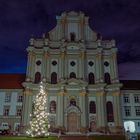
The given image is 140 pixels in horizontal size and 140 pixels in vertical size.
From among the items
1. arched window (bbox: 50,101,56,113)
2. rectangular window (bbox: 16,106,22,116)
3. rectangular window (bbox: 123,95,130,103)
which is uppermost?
rectangular window (bbox: 123,95,130,103)

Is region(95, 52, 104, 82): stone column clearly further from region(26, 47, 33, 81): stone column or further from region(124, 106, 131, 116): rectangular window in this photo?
region(26, 47, 33, 81): stone column

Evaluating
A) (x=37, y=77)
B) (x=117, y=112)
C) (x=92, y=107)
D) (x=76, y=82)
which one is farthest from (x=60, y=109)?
(x=117, y=112)

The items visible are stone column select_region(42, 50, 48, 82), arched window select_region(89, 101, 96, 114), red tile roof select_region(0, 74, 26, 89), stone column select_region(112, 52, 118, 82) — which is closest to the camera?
arched window select_region(89, 101, 96, 114)

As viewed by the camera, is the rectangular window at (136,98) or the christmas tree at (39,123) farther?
the rectangular window at (136,98)

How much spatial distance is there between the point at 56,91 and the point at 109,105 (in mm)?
9684

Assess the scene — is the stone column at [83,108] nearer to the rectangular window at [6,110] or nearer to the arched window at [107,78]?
the arched window at [107,78]

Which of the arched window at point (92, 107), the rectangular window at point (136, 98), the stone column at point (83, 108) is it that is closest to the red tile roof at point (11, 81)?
the stone column at point (83, 108)

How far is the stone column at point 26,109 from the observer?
3812 cm

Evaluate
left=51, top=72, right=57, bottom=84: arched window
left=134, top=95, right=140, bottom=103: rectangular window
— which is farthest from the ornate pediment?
left=134, top=95, right=140, bottom=103: rectangular window

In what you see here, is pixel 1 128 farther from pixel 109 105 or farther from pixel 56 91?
pixel 109 105

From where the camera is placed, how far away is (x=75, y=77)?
137 ft

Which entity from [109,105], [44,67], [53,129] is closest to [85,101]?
[109,105]

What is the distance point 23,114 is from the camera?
38.7m

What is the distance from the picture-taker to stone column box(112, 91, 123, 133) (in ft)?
125
